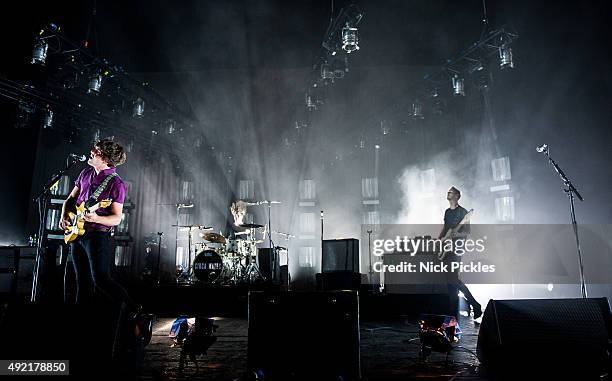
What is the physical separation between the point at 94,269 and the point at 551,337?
3623mm

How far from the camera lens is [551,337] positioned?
2.48 meters

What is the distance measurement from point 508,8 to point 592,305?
8289 mm

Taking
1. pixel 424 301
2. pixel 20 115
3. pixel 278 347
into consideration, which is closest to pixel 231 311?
pixel 424 301

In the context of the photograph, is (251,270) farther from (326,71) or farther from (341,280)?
(326,71)

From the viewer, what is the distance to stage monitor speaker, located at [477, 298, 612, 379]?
94.9 inches

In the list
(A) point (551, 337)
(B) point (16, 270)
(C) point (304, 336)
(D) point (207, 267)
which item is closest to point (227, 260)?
(D) point (207, 267)

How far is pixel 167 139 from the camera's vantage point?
1209cm

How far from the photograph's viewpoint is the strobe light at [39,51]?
22.5 ft

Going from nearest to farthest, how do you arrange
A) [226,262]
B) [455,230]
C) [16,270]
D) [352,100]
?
[455,230]
[16,270]
[226,262]
[352,100]

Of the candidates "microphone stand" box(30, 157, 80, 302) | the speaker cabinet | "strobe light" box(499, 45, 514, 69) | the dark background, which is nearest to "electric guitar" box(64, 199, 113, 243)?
"microphone stand" box(30, 157, 80, 302)

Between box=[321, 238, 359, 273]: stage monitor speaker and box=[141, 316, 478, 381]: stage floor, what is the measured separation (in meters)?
2.49

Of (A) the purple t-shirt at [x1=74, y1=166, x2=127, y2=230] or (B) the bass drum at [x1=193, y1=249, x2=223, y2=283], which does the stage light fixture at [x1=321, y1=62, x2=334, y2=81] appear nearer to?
(B) the bass drum at [x1=193, y1=249, x2=223, y2=283]

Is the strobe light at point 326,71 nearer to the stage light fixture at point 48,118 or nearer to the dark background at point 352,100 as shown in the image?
the dark background at point 352,100

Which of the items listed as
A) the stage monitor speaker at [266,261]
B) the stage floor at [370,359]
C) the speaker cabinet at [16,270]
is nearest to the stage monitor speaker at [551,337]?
the stage floor at [370,359]
